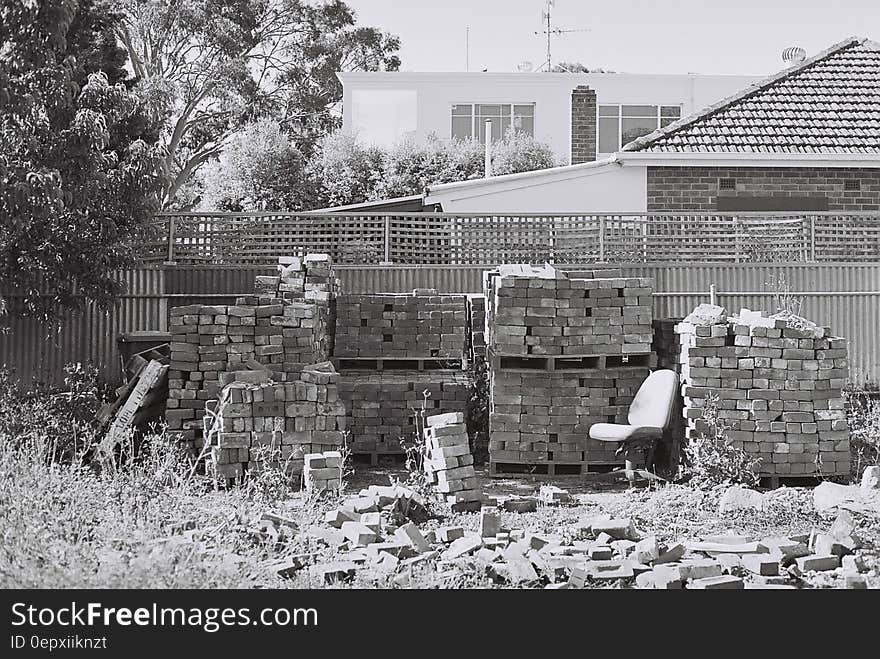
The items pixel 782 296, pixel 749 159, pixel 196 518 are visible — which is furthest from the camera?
pixel 749 159

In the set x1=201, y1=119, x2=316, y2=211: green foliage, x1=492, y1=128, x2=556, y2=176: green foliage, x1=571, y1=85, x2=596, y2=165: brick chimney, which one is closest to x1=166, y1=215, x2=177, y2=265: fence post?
x1=201, y1=119, x2=316, y2=211: green foliage

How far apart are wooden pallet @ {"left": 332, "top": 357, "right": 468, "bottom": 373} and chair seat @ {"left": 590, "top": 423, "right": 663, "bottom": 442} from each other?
83.7 inches

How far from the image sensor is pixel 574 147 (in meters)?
24.4

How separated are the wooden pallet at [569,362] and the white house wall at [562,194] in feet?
18.1

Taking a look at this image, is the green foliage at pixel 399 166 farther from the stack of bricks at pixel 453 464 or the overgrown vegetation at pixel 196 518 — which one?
the stack of bricks at pixel 453 464

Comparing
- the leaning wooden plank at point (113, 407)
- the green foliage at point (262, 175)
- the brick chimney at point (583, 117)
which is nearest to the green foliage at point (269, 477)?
the leaning wooden plank at point (113, 407)

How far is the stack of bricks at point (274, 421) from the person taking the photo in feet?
30.1

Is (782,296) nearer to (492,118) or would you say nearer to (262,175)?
(492,118)

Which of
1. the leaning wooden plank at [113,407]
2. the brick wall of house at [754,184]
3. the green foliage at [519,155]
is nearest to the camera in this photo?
the leaning wooden plank at [113,407]

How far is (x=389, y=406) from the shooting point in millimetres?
11102

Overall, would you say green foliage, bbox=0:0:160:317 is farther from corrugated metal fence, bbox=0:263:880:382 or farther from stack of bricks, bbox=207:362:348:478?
stack of bricks, bbox=207:362:348:478

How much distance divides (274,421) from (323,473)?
32.9 inches

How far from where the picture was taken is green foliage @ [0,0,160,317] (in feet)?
28.5

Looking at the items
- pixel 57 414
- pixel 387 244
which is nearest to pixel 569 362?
pixel 387 244
